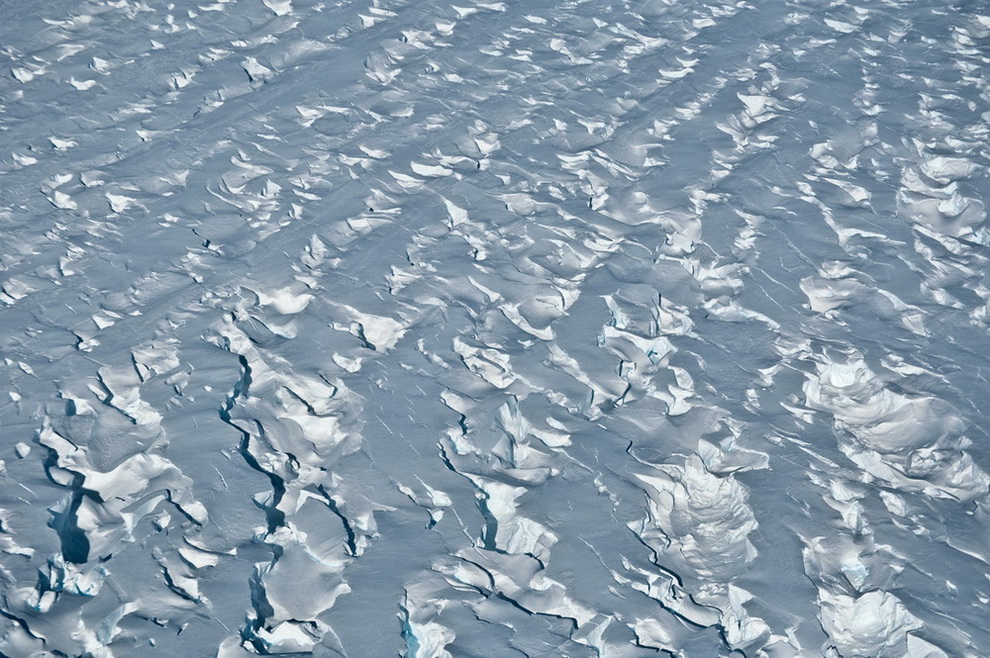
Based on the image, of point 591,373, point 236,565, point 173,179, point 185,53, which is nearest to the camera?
point 236,565

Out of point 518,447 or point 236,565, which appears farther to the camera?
point 518,447

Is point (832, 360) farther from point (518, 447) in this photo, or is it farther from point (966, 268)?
point (518, 447)

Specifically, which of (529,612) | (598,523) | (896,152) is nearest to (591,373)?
(598,523)

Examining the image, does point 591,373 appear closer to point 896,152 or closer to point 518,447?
point 518,447

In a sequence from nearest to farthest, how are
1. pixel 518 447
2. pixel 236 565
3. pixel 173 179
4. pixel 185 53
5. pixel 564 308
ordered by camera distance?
pixel 236 565 < pixel 518 447 < pixel 564 308 < pixel 173 179 < pixel 185 53

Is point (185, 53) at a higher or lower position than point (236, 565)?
higher

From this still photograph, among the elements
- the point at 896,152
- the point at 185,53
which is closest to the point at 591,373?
the point at 896,152
